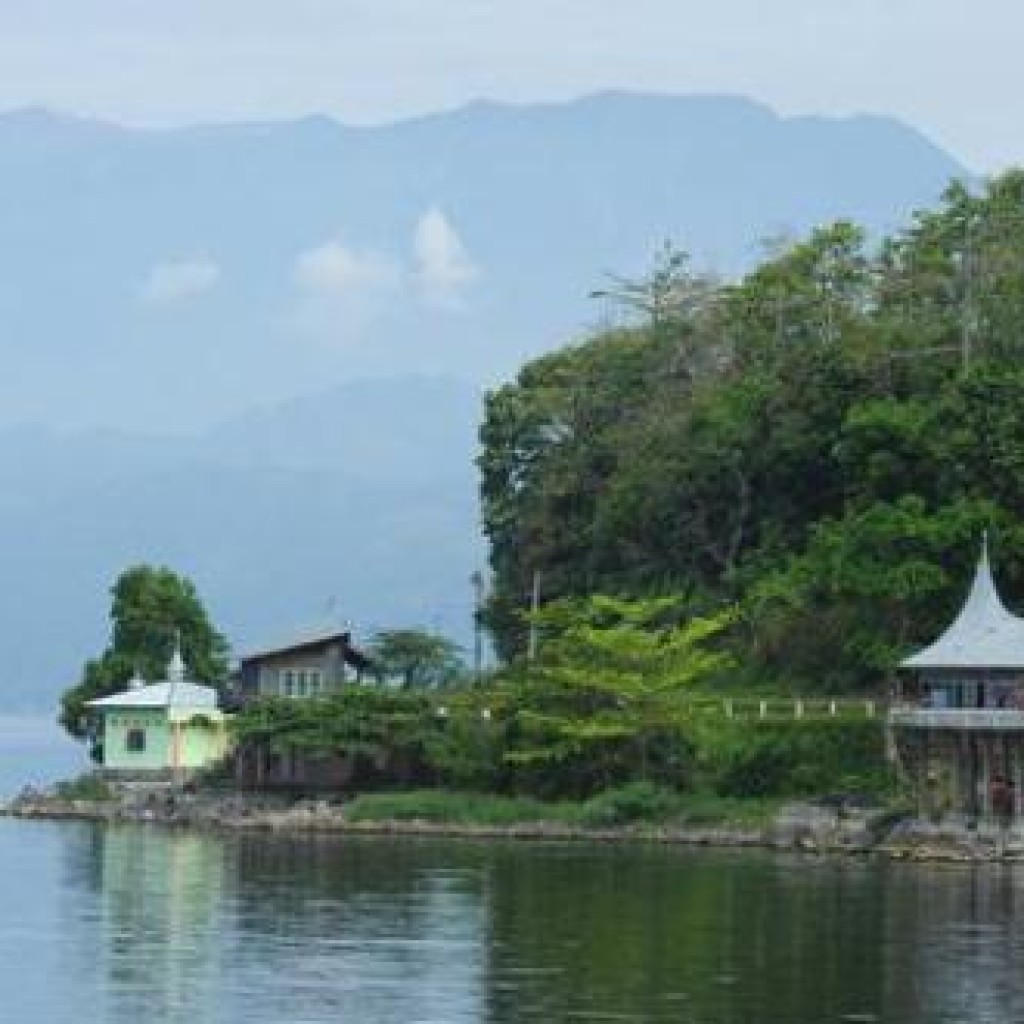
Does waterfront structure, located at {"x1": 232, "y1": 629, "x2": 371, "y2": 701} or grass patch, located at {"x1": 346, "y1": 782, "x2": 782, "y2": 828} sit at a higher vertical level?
waterfront structure, located at {"x1": 232, "y1": 629, "x2": 371, "y2": 701}

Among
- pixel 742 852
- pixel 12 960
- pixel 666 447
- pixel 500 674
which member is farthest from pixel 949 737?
pixel 12 960

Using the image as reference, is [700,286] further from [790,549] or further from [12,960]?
[12,960]

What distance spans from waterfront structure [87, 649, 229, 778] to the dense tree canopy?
12.4m

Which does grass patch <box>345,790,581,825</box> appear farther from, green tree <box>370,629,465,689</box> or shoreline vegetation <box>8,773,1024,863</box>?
green tree <box>370,629,465,689</box>

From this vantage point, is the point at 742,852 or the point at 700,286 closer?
the point at 742,852

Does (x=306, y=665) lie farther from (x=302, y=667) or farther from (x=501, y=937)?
(x=501, y=937)

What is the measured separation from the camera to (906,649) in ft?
267

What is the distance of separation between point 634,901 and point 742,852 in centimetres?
1534

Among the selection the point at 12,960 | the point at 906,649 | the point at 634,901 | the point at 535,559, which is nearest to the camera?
the point at 12,960

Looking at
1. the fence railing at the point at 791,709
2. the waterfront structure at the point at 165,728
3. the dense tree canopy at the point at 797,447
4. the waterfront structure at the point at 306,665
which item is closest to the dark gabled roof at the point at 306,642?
the waterfront structure at the point at 306,665

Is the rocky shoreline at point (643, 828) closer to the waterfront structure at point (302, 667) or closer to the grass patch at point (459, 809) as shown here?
the grass patch at point (459, 809)

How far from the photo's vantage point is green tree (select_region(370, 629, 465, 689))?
93812 mm

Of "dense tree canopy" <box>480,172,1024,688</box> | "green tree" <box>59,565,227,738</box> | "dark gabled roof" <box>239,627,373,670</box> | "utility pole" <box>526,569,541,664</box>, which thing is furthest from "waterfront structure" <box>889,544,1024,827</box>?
"green tree" <box>59,565,227,738</box>

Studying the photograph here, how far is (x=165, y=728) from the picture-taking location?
9050 centimetres
